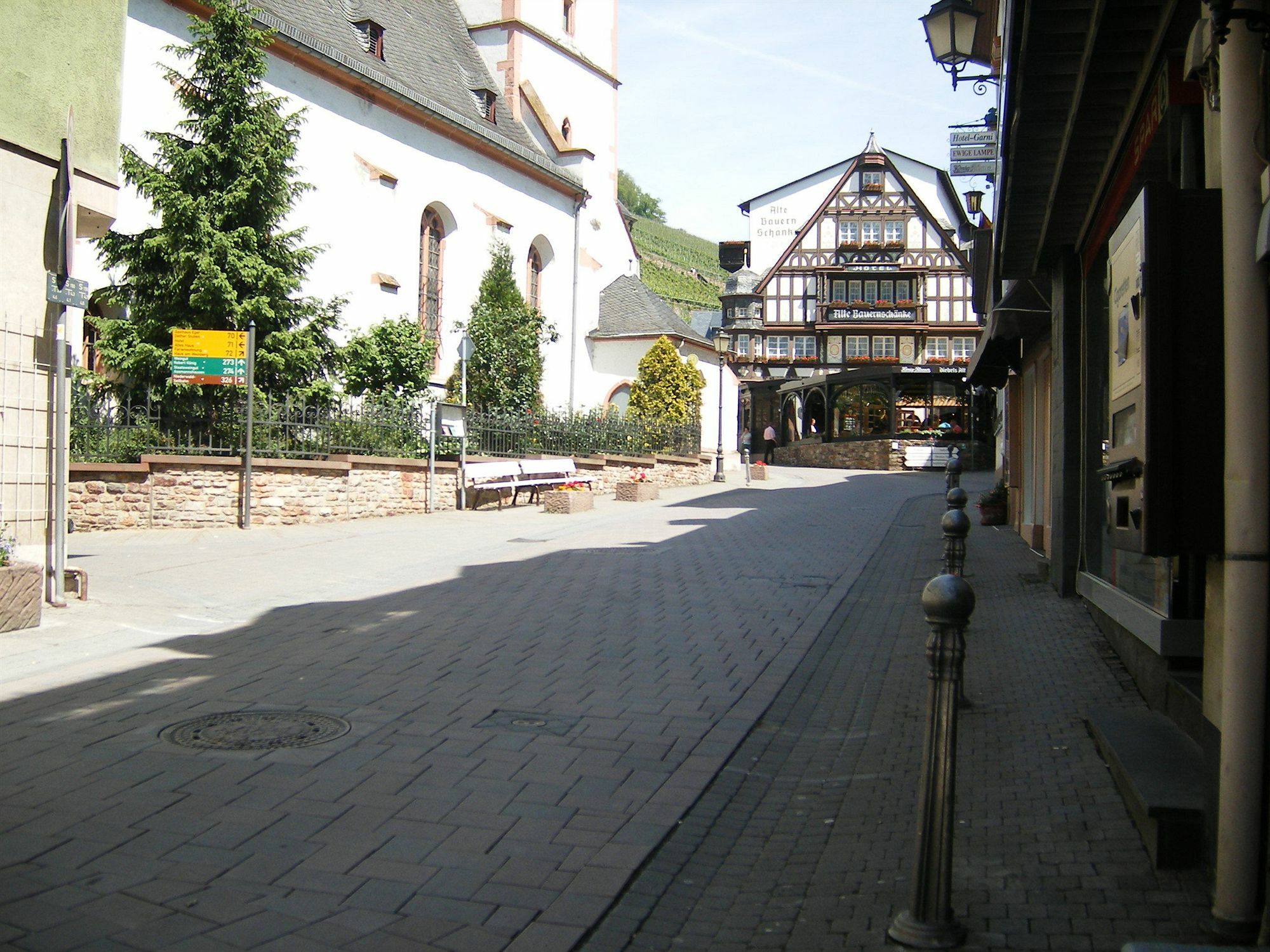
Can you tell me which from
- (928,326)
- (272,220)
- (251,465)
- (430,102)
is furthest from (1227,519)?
(928,326)

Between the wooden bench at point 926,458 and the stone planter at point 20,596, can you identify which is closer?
the stone planter at point 20,596

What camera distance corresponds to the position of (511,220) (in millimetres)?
33406

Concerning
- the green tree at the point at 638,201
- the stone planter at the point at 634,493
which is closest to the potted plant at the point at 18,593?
the stone planter at the point at 634,493

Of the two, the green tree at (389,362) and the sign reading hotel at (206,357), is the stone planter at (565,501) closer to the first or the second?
the green tree at (389,362)

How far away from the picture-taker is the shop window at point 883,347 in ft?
195

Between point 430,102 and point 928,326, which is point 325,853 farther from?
point 928,326

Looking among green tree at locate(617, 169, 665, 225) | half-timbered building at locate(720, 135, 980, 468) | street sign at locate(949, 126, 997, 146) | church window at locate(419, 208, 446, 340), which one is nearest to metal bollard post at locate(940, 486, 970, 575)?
street sign at locate(949, 126, 997, 146)

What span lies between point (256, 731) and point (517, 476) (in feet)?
54.6

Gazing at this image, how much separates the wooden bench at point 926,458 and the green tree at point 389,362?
76.0ft

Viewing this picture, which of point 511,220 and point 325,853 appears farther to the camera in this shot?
point 511,220

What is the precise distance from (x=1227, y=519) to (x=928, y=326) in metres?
57.5

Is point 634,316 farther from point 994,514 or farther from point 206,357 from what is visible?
point 206,357

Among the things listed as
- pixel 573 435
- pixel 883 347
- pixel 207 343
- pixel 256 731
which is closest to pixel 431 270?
pixel 573 435

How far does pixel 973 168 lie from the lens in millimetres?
13641
